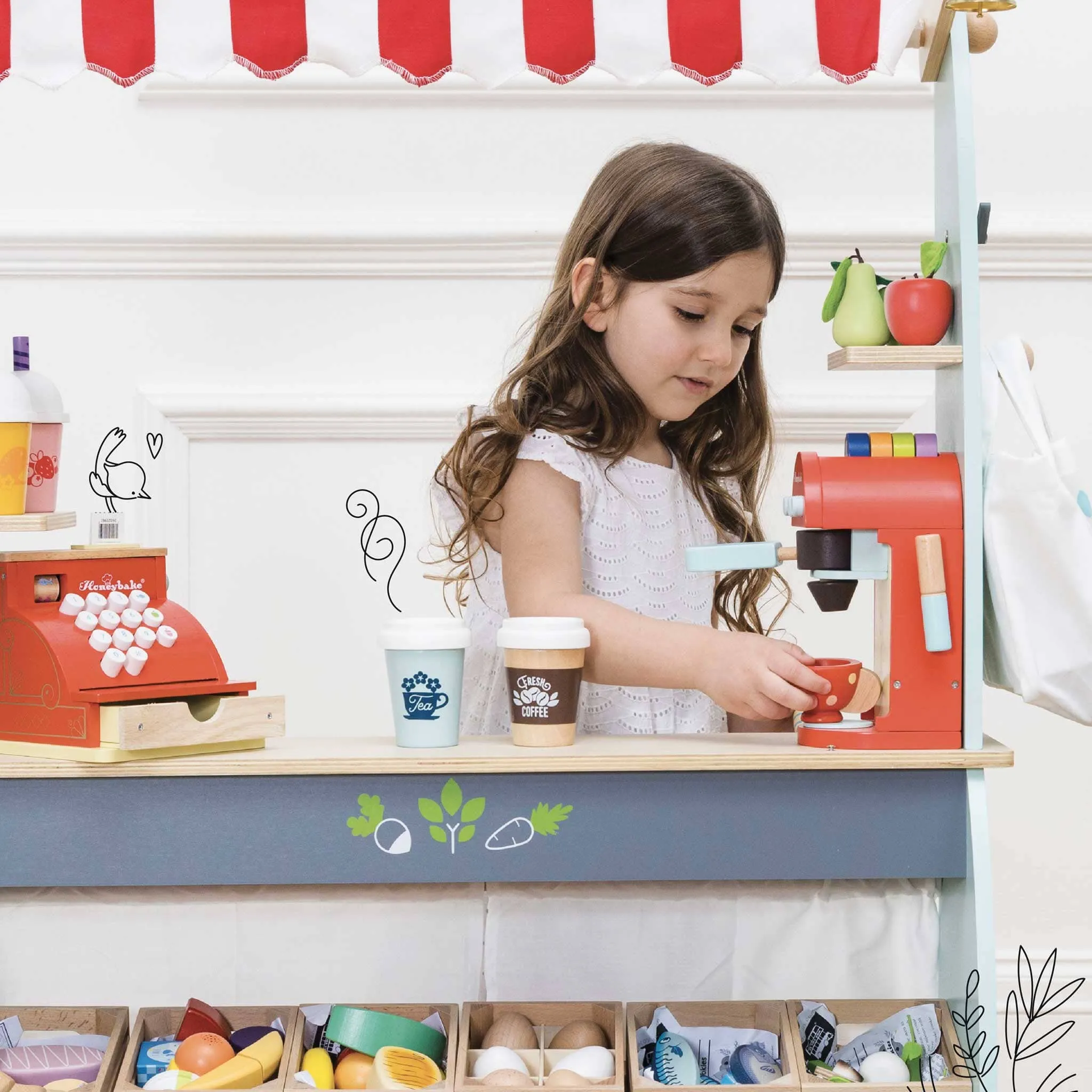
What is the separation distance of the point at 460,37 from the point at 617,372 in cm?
38

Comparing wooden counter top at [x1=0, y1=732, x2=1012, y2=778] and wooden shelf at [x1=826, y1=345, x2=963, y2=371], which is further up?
wooden shelf at [x1=826, y1=345, x2=963, y2=371]

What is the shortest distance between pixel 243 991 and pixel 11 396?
540mm

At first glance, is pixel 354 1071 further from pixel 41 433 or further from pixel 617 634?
pixel 41 433

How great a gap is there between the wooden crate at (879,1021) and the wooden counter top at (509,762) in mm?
184

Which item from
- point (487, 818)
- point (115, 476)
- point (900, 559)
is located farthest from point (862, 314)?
point (115, 476)

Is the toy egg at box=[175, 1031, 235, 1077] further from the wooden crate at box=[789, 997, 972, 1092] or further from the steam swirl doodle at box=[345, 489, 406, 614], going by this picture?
the steam swirl doodle at box=[345, 489, 406, 614]

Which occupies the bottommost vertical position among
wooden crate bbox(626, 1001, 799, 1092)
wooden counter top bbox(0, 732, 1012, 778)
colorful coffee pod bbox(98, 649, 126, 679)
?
wooden crate bbox(626, 1001, 799, 1092)

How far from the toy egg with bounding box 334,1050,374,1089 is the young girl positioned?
0.38 m

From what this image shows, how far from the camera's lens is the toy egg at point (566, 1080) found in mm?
936

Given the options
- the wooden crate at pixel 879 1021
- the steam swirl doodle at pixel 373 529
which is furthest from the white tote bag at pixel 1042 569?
the steam swirl doodle at pixel 373 529

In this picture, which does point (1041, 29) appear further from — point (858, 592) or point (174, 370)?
point (174, 370)

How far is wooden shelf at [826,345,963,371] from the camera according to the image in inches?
42.8

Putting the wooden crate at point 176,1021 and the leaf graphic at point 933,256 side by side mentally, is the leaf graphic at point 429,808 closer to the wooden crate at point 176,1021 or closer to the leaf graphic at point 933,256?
the wooden crate at point 176,1021

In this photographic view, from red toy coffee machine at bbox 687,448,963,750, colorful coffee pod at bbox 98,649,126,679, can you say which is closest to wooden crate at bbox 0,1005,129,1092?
colorful coffee pod at bbox 98,649,126,679
